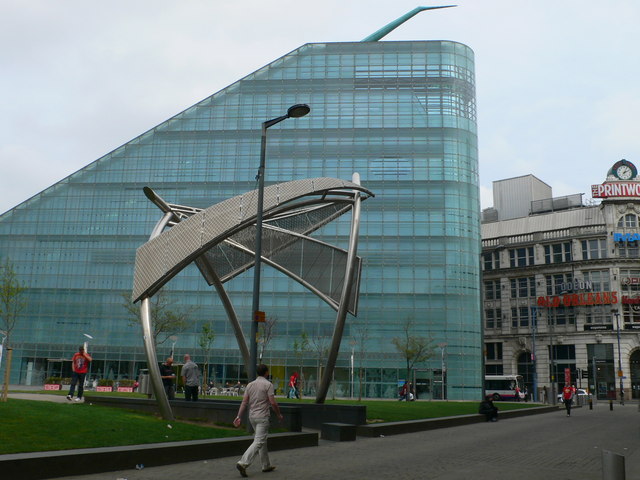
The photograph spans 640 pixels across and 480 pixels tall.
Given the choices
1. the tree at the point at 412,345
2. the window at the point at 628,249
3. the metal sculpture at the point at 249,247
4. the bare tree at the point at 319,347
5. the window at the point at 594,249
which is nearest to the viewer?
the metal sculpture at the point at 249,247

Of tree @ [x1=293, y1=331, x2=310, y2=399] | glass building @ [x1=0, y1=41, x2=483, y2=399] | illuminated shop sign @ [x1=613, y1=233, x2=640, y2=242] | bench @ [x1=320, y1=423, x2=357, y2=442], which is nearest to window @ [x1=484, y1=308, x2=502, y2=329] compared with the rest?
illuminated shop sign @ [x1=613, y1=233, x2=640, y2=242]

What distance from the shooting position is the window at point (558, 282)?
7324 cm

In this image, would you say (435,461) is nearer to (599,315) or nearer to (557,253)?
(599,315)

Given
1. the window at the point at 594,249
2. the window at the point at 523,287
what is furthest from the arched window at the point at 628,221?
the window at the point at 523,287

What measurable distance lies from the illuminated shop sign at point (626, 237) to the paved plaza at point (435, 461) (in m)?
56.5

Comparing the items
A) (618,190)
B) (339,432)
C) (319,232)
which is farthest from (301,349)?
(339,432)

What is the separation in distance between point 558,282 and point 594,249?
556cm

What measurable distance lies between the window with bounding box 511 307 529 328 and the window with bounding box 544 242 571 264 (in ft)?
21.1

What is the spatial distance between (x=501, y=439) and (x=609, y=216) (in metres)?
60.5

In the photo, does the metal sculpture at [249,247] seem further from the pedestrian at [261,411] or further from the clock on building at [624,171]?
the clock on building at [624,171]

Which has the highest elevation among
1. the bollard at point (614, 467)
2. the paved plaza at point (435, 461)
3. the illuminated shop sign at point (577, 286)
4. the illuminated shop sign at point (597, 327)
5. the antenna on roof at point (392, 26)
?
the antenna on roof at point (392, 26)

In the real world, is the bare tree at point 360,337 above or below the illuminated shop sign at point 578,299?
below

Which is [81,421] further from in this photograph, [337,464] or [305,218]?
[305,218]

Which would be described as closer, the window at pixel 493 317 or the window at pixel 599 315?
the window at pixel 599 315
